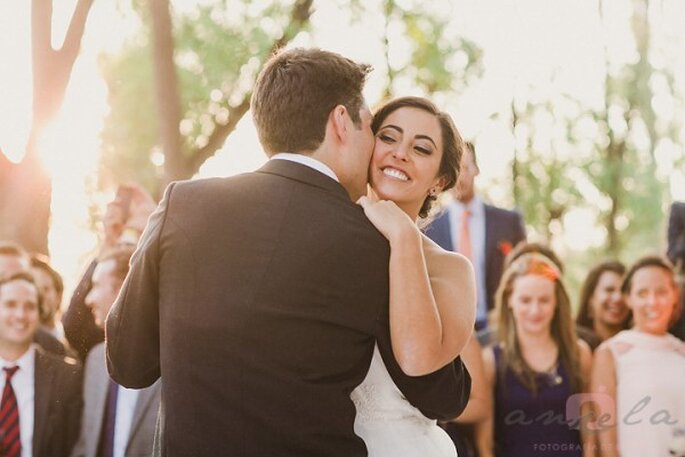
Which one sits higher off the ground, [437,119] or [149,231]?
[437,119]

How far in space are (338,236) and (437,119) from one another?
3.52 ft

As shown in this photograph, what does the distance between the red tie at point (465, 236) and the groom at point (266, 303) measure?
4550 millimetres

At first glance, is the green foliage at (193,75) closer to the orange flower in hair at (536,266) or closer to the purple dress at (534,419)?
the orange flower in hair at (536,266)

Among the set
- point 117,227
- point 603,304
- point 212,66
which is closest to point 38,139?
point 117,227

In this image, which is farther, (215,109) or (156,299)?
(215,109)

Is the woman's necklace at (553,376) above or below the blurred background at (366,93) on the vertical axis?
below

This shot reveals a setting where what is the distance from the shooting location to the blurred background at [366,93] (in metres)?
9.70

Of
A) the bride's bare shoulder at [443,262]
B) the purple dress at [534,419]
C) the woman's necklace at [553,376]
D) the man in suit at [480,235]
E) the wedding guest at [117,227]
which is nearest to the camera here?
the bride's bare shoulder at [443,262]

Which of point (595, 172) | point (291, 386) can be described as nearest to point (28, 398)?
point (291, 386)

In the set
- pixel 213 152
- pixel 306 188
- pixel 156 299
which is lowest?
pixel 156 299

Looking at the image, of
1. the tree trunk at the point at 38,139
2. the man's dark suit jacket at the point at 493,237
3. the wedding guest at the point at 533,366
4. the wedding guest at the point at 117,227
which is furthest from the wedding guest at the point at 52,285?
the wedding guest at the point at 533,366

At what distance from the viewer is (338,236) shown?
295cm

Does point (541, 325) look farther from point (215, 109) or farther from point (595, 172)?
point (595, 172)

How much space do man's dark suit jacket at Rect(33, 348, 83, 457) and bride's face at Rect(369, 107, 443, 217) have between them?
10.0 feet
